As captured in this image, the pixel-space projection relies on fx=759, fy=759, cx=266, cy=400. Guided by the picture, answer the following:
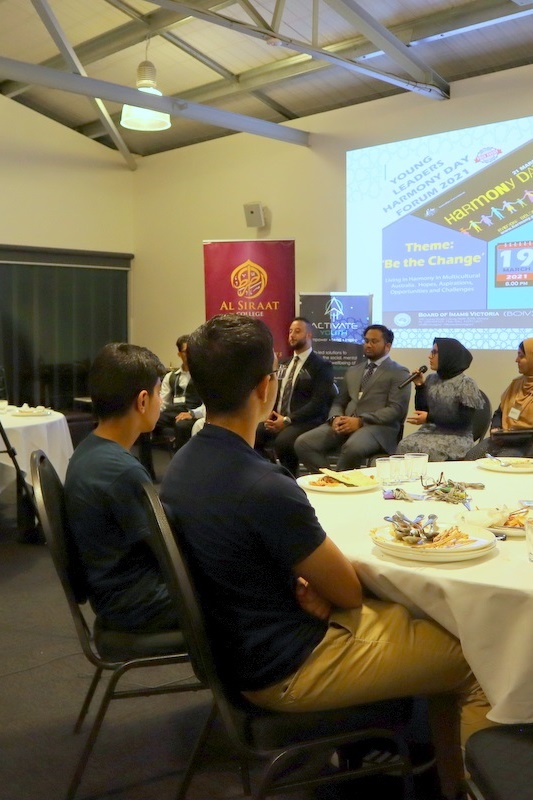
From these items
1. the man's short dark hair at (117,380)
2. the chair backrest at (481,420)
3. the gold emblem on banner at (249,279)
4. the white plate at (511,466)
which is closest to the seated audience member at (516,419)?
the chair backrest at (481,420)

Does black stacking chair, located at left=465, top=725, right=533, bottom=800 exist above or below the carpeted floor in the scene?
above

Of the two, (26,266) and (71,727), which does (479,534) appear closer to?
(71,727)

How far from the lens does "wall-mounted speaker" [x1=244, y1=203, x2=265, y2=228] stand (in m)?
7.58

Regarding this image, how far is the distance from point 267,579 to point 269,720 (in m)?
0.28

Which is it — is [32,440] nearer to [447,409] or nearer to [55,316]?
[447,409]

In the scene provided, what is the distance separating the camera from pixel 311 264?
24.0 ft

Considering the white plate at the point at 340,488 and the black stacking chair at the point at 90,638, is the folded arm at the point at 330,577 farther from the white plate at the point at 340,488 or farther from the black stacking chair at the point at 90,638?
the white plate at the point at 340,488

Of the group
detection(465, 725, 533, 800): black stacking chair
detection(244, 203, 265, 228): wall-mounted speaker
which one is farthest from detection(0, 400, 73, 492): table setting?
detection(244, 203, 265, 228): wall-mounted speaker

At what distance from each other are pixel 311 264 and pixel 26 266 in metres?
3.06

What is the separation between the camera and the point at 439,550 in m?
1.64

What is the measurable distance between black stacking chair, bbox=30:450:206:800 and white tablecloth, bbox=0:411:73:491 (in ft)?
7.65

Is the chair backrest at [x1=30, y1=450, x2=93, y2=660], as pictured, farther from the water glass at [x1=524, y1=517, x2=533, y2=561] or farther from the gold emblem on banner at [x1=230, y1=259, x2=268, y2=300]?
the gold emblem on banner at [x1=230, y1=259, x2=268, y2=300]

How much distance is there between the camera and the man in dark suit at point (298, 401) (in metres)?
5.37

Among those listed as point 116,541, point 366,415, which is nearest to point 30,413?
point 366,415
